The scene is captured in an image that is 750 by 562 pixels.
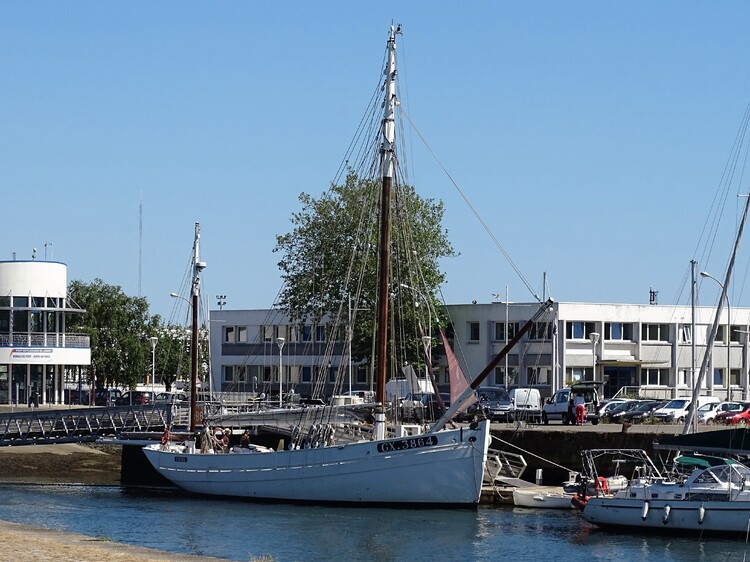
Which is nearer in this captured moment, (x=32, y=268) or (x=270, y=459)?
(x=270, y=459)

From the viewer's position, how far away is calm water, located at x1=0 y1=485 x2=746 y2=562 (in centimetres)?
3728

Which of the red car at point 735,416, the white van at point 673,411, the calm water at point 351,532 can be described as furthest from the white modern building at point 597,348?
the calm water at point 351,532

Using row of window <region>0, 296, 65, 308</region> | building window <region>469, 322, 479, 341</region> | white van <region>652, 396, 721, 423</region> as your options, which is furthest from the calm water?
building window <region>469, 322, 479, 341</region>

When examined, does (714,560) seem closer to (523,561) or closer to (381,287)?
(523,561)

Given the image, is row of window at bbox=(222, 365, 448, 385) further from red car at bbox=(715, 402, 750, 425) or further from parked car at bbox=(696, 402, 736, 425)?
red car at bbox=(715, 402, 750, 425)

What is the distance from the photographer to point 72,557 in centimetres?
2581

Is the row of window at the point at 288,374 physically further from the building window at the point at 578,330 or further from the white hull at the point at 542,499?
the white hull at the point at 542,499

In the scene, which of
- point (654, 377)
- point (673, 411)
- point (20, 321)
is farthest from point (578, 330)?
point (20, 321)

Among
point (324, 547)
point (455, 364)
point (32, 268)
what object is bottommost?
point (324, 547)

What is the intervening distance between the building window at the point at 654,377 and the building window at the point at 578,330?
509cm

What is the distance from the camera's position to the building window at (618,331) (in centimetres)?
9644

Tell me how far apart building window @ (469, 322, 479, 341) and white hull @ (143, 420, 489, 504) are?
47.7 metres

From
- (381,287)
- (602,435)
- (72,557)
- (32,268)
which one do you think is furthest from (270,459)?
(32,268)

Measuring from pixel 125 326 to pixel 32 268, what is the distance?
88.9 feet
